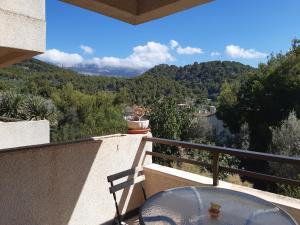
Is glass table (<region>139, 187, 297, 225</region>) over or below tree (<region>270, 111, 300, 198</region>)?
over

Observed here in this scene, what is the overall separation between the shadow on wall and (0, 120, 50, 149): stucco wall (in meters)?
3.50

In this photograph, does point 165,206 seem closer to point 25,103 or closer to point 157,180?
point 157,180

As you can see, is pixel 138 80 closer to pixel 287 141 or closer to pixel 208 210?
pixel 287 141

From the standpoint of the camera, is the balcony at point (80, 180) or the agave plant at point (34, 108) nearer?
the balcony at point (80, 180)

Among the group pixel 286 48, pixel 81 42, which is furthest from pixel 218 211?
pixel 81 42

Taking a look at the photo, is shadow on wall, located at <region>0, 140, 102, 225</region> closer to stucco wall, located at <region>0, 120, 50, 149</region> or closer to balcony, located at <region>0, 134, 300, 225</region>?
balcony, located at <region>0, 134, 300, 225</region>

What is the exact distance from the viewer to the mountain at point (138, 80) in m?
21.3

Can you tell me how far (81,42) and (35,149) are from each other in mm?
71167

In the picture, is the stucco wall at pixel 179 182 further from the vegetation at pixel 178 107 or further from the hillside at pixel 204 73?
the hillside at pixel 204 73

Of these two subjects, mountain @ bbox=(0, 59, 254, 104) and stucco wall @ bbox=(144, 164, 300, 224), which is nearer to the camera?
stucco wall @ bbox=(144, 164, 300, 224)

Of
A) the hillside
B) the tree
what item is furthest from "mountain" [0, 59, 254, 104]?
the tree

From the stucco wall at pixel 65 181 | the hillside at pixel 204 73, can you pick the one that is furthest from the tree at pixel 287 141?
the hillside at pixel 204 73

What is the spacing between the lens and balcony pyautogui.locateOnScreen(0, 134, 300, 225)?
8.55ft

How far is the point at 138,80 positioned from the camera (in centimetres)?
3008
